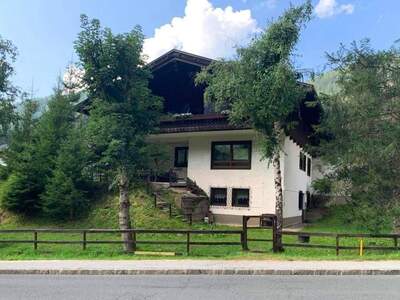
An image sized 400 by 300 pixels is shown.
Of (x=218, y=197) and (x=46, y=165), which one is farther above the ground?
(x=46, y=165)

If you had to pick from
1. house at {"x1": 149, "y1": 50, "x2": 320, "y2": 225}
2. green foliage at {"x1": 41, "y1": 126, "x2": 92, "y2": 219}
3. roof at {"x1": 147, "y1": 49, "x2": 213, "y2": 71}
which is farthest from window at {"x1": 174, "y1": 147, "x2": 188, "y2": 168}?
green foliage at {"x1": 41, "y1": 126, "x2": 92, "y2": 219}

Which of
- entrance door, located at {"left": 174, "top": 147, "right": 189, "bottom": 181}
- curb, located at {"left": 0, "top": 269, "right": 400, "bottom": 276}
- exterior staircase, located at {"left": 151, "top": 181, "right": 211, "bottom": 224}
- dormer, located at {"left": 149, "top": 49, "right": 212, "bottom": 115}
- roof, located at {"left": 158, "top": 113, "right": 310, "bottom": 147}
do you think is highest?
dormer, located at {"left": 149, "top": 49, "right": 212, "bottom": 115}

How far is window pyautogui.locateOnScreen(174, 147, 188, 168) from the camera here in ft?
92.6

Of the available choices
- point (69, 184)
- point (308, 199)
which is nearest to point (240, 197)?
point (69, 184)

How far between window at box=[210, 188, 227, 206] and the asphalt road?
1381cm

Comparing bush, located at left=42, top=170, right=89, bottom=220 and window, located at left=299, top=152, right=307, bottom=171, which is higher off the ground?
window, located at left=299, top=152, right=307, bottom=171

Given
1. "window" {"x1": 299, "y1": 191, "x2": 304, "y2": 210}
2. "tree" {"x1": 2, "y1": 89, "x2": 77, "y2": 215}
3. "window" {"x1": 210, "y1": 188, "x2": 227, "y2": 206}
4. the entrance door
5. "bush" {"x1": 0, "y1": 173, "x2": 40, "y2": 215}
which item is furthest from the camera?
"window" {"x1": 299, "y1": 191, "x2": 304, "y2": 210}

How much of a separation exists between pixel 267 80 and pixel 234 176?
10.4 metres

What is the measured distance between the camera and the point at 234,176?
25.2 m

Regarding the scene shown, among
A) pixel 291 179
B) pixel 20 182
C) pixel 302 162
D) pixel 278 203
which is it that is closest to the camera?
pixel 278 203

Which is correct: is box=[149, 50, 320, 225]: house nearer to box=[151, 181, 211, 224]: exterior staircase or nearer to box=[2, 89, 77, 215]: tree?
box=[151, 181, 211, 224]: exterior staircase

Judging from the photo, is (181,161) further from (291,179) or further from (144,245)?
(144,245)

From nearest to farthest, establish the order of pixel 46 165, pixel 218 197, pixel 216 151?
pixel 46 165 → pixel 218 197 → pixel 216 151

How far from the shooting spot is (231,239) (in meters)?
19.2
